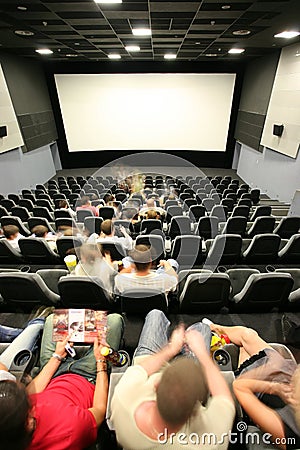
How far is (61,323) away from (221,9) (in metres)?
6.09

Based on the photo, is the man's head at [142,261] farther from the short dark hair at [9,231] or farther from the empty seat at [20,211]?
the empty seat at [20,211]

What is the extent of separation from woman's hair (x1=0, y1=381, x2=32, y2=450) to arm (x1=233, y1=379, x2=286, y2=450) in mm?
1065

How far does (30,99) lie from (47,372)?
12.2 m

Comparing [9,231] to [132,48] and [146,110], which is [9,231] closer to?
[132,48]

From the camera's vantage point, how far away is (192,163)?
14.9 m

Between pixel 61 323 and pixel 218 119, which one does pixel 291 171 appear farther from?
pixel 61 323

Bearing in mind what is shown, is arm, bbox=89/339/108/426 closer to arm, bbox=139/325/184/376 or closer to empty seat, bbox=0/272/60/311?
arm, bbox=139/325/184/376

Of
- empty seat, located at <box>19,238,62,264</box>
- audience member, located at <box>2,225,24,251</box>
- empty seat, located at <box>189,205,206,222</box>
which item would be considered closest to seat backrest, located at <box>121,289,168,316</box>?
empty seat, located at <box>19,238,62,264</box>

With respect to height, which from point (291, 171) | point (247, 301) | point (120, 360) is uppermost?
point (120, 360)

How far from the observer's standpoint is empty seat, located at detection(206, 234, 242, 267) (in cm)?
400

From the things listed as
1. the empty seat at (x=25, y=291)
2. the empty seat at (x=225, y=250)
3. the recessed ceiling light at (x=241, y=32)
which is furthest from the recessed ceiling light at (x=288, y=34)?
the empty seat at (x=25, y=291)

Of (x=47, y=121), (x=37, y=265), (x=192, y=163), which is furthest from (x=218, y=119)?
(x=37, y=265)

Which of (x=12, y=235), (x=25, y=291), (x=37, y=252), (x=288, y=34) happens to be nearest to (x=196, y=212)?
(x=37, y=252)

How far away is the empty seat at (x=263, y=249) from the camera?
3.93 m
